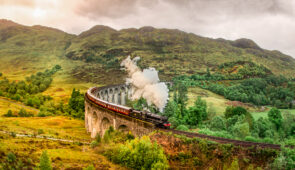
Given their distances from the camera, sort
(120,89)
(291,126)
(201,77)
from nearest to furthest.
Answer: (291,126)
(120,89)
(201,77)

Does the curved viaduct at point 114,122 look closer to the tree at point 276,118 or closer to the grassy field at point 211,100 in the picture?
the tree at point 276,118

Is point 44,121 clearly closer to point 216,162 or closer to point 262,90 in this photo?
point 216,162

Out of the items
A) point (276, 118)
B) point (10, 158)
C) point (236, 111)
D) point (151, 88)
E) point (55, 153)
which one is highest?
point (151, 88)

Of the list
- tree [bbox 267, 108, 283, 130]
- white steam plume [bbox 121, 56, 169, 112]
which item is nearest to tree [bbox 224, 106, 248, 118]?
tree [bbox 267, 108, 283, 130]

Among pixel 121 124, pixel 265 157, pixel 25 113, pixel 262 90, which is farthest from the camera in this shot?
pixel 262 90

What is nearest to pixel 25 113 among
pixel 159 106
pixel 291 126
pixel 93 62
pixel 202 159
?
pixel 159 106

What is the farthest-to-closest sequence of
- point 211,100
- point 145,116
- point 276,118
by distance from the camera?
point 211,100
point 276,118
point 145,116

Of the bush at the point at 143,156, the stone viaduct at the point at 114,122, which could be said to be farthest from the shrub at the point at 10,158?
the stone viaduct at the point at 114,122

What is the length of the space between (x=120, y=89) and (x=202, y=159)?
220 ft

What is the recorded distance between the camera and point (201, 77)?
122 metres

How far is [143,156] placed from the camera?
19109 millimetres

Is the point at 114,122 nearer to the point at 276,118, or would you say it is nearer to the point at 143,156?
the point at 143,156

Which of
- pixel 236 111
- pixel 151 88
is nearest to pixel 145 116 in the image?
pixel 151 88

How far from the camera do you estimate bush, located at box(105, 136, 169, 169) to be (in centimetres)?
1801
